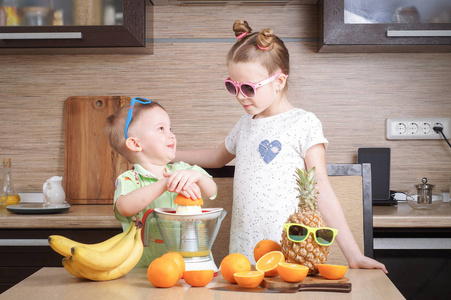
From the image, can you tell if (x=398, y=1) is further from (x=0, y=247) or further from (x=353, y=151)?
(x=0, y=247)

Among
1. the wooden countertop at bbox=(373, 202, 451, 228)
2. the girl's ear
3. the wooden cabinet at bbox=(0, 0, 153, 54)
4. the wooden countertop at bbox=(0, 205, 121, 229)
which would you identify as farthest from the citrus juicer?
the wooden cabinet at bbox=(0, 0, 153, 54)

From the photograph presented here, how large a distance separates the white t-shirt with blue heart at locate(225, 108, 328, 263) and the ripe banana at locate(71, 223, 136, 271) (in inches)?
21.5

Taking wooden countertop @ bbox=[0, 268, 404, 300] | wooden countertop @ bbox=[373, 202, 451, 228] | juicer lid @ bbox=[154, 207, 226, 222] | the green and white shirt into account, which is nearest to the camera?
wooden countertop @ bbox=[0, 268, 404, 300]

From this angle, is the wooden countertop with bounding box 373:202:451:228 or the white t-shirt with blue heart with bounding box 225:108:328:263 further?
the wooden countertop with bounding box 373:202:451:228

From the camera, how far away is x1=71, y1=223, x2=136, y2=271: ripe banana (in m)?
0.96

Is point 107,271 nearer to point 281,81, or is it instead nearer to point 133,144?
point 133,144

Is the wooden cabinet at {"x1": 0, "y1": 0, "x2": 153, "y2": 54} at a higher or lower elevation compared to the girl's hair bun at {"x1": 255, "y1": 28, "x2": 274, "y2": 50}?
higher

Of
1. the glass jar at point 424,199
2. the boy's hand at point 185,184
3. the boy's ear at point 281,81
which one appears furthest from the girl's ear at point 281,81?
the glass jar at point 424,199

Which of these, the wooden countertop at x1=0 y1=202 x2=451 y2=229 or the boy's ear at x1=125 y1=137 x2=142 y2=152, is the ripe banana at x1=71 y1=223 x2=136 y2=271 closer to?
the boy's ear at x1=125 y1=137 x2=142 y2=152

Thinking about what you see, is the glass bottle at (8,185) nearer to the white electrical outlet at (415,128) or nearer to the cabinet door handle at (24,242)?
the cabinet door handle at (24,242)

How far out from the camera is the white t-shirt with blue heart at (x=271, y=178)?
1.50 m

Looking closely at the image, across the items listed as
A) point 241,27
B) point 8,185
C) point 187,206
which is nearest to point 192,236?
point 187,206

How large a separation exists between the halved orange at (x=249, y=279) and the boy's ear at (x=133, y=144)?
1.75ft

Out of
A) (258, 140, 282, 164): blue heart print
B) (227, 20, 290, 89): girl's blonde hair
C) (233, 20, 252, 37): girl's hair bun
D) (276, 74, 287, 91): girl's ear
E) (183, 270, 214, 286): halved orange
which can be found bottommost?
(183, 270, 214, 286): halved orange
